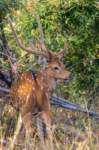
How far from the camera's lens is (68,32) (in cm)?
808

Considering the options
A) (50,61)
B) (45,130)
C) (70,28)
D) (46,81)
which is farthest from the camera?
(70,28)

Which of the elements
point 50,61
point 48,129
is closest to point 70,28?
point 50,61

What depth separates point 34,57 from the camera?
812 cm

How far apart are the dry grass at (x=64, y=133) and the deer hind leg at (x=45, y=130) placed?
2.8 inches

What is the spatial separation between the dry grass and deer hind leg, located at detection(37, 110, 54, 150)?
0.24 ft

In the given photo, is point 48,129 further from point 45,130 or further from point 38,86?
point 38,86

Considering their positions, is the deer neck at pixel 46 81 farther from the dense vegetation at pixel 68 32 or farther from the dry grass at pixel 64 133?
the dense vegetation at pixel 68 32

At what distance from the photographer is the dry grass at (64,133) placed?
20.5 ft

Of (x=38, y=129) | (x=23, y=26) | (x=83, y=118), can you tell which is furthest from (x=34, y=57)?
(x=38, y=129)

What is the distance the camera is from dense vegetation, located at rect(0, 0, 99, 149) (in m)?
7.84

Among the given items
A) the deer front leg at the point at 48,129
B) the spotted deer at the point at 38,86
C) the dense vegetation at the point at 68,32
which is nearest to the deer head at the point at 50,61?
the spotted deer at the point at 38,86

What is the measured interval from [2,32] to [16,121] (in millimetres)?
1376

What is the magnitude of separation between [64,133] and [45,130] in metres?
0.29

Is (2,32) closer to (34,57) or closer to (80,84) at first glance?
(34,57)
